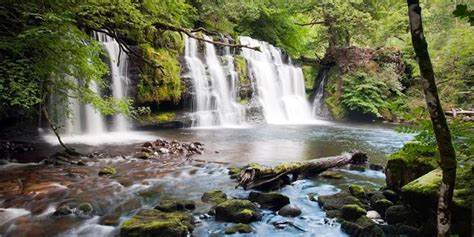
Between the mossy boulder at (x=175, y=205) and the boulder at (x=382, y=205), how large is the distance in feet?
9.29

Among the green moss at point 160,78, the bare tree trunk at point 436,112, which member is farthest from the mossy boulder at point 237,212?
the green moss at point 160,78

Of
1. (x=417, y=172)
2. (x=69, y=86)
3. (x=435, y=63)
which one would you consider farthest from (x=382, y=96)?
(x=69, y=86)

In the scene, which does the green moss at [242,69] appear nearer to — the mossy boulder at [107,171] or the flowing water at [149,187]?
the flowing water at [149,187]

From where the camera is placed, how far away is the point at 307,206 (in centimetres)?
607

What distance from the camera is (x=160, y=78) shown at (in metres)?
15.5

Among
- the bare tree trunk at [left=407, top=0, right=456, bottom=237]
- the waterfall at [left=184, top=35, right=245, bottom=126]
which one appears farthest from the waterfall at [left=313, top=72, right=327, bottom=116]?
the bare tree trunk at [left=407, top=0, right=456, bottom=237]

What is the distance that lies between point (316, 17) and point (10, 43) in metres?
21.6

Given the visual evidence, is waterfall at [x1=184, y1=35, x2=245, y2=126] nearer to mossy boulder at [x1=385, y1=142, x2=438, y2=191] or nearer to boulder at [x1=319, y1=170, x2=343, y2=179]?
boulder at [x1=319, y1=170, x2=343, y2=179]

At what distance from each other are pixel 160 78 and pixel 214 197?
1018 centimetres

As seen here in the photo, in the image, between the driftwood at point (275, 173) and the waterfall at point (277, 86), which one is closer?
the driftwood at point (275, 173)

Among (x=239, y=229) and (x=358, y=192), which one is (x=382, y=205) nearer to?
(x=358, y=192)

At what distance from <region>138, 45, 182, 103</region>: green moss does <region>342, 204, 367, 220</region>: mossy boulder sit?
10859 mm

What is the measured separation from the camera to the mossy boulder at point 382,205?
5.47m

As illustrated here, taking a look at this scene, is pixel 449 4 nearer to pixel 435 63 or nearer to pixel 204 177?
pixel 435 63
